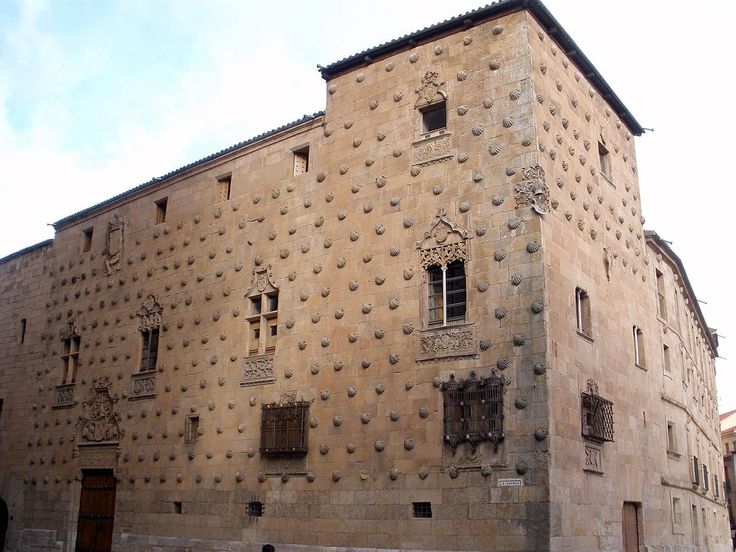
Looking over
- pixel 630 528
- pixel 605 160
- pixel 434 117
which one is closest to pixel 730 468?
pixel 605 160

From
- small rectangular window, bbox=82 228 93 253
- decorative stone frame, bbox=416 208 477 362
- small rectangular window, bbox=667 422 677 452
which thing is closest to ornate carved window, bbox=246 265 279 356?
decorative stone frame, bbox=416 208 477 362

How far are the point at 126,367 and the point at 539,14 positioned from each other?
13.0m

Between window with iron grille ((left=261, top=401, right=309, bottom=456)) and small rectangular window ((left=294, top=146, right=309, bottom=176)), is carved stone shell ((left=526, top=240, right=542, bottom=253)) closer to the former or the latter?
window with iron grille ((left=261, top=401, right=309, bottom=456))

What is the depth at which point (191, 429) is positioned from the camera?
60.5 feet

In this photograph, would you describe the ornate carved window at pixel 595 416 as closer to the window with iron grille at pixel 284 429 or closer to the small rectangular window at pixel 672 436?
the small rectangular window at pixel 672 436

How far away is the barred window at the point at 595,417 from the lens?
14.2 meters

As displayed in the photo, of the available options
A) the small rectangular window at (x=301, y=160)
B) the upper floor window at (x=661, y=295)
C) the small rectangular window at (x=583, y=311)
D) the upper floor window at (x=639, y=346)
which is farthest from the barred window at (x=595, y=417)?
the small rectangular window at (x=301, y=160)

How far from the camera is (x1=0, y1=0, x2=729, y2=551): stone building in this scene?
1386 centimetres

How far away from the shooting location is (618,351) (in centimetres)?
1644

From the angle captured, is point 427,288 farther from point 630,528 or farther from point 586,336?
point 630,528

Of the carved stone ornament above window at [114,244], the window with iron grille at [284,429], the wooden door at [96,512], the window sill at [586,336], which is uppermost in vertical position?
the carved stone ornament above window at [114,244]

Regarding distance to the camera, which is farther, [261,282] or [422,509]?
[261,282]

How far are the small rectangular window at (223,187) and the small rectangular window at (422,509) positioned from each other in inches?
373

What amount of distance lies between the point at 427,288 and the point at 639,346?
5.79 m
